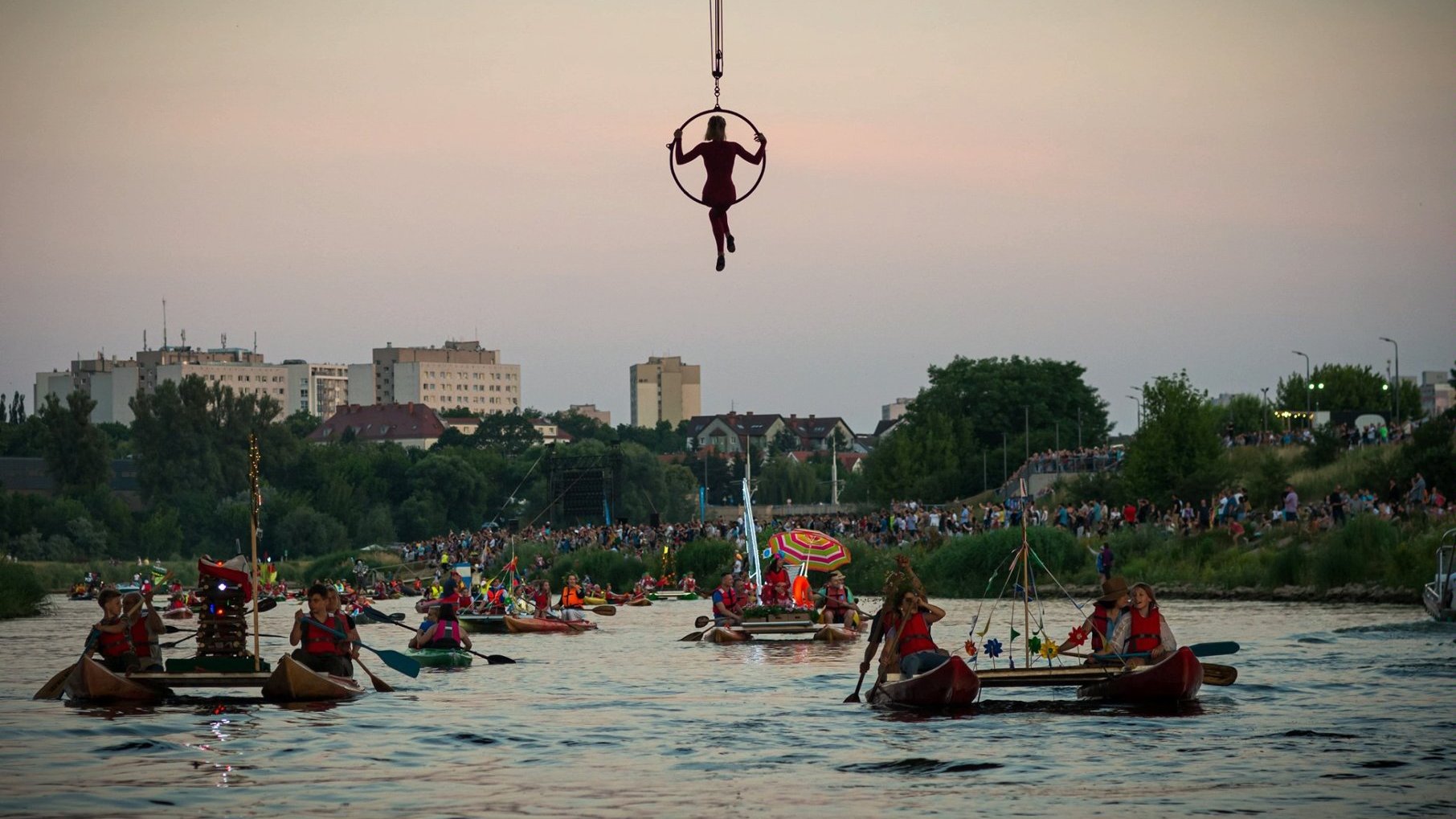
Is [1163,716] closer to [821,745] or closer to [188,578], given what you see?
[821,745]

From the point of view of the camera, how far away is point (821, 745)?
78.0 ft

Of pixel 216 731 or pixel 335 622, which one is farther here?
pixel 335 622

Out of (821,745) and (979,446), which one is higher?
(979,446)

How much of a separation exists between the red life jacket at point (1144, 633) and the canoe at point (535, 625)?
2599 centimetres

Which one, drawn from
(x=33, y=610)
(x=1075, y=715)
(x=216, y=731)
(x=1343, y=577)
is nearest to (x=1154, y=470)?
(x=1343, y=577)

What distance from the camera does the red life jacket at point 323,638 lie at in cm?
2803

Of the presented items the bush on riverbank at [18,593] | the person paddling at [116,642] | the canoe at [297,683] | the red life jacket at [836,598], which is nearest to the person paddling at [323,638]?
the canoe at [297,683]

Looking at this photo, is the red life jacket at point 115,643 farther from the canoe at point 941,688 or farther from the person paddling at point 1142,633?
the person paddling at point 1142,633

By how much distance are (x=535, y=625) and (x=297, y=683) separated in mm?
23080

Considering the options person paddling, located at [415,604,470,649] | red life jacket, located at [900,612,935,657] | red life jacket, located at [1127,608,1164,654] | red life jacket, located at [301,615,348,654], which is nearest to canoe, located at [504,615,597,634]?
person paddling, located at [415,604,470,649]

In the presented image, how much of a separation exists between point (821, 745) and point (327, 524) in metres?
117

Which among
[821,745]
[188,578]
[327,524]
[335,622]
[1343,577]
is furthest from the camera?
[327,524]

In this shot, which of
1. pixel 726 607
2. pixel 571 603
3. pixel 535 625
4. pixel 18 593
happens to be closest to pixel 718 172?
pixel 726 607

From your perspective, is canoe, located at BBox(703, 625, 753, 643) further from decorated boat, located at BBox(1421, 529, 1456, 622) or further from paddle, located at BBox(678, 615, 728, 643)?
decorated boat, located at BBox(1421, 529, 1456, 622)
